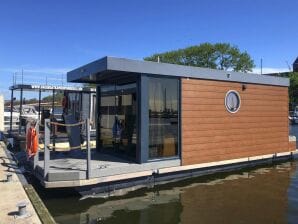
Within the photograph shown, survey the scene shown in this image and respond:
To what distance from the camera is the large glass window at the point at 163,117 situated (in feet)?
36.2

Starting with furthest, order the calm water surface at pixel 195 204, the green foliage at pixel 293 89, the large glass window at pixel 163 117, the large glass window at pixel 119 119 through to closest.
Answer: the green foliage at pixel 293 89, the large glass window at pixel 119 119, the large glass window at pixel 163 117, the calm water surface at pixel 195 204

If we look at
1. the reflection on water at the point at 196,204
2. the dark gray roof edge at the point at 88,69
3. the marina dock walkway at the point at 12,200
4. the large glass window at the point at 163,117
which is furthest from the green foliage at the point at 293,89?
the marina dock walkway at the point at 12,200

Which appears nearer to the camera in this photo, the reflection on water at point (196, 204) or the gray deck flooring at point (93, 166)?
the reflection on water at point (196, 204)

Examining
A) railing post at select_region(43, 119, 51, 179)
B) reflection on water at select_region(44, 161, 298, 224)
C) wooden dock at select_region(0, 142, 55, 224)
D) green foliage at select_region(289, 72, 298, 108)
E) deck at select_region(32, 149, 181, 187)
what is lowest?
reflection on water at select_region(44, 161, 298, 224)

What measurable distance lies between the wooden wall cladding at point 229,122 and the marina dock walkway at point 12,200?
492 cm

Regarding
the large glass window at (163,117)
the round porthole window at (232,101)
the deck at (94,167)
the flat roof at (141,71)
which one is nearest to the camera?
the deck at (94,167)

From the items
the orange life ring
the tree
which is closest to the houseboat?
the orange life ring

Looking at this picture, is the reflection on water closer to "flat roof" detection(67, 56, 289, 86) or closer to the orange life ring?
the orange life ring

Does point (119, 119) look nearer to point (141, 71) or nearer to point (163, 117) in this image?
point (163, 117)

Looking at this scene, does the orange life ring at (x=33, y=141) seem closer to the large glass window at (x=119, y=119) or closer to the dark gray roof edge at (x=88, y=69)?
the dark gray roof edge at (x=88, y=69)

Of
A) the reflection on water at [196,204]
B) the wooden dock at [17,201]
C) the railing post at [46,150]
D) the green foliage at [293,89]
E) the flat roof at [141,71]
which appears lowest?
the reflection on water at [196,204]

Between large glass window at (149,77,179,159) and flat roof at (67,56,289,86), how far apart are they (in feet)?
1.14

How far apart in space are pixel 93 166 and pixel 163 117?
2510 mm

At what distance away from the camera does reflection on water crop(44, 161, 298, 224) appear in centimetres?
849
